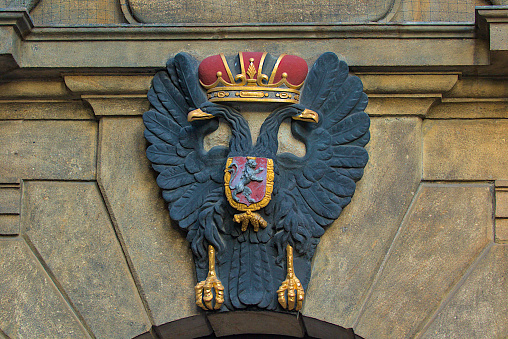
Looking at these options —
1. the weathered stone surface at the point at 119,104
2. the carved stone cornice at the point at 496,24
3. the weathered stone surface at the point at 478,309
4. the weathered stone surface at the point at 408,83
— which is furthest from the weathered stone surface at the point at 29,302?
the carved stone cornice at the point at 496,24

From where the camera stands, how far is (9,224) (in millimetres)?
3852

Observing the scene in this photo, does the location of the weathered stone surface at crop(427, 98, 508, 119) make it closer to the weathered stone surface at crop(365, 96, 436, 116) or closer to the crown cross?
the weathered stone surface at crop(365, 96, 436, 116)

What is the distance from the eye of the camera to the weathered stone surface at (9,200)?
386 centimetres

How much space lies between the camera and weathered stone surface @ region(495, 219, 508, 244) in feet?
12.1

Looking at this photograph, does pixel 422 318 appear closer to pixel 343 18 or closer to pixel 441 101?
pixel 441 101

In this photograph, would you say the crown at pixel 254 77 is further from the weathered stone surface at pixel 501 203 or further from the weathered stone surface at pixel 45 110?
the weathered stone surface at pixel 501 203

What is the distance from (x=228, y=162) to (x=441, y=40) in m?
1.35

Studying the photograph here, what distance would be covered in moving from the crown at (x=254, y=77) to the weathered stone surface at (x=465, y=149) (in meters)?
0.81

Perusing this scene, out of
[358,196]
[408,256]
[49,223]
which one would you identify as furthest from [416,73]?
[49,223]


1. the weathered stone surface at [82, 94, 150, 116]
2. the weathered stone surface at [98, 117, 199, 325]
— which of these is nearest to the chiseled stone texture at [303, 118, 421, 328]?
the weathered stone surface at [98, 117, 199, 325]

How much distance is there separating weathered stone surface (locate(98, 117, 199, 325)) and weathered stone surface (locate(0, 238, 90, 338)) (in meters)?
0.47

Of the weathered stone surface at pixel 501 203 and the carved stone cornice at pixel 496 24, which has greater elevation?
the carved stone cornice at pixel 496 24

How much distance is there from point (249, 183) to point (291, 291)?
0.61m

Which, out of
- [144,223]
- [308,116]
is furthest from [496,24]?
[144,223]
